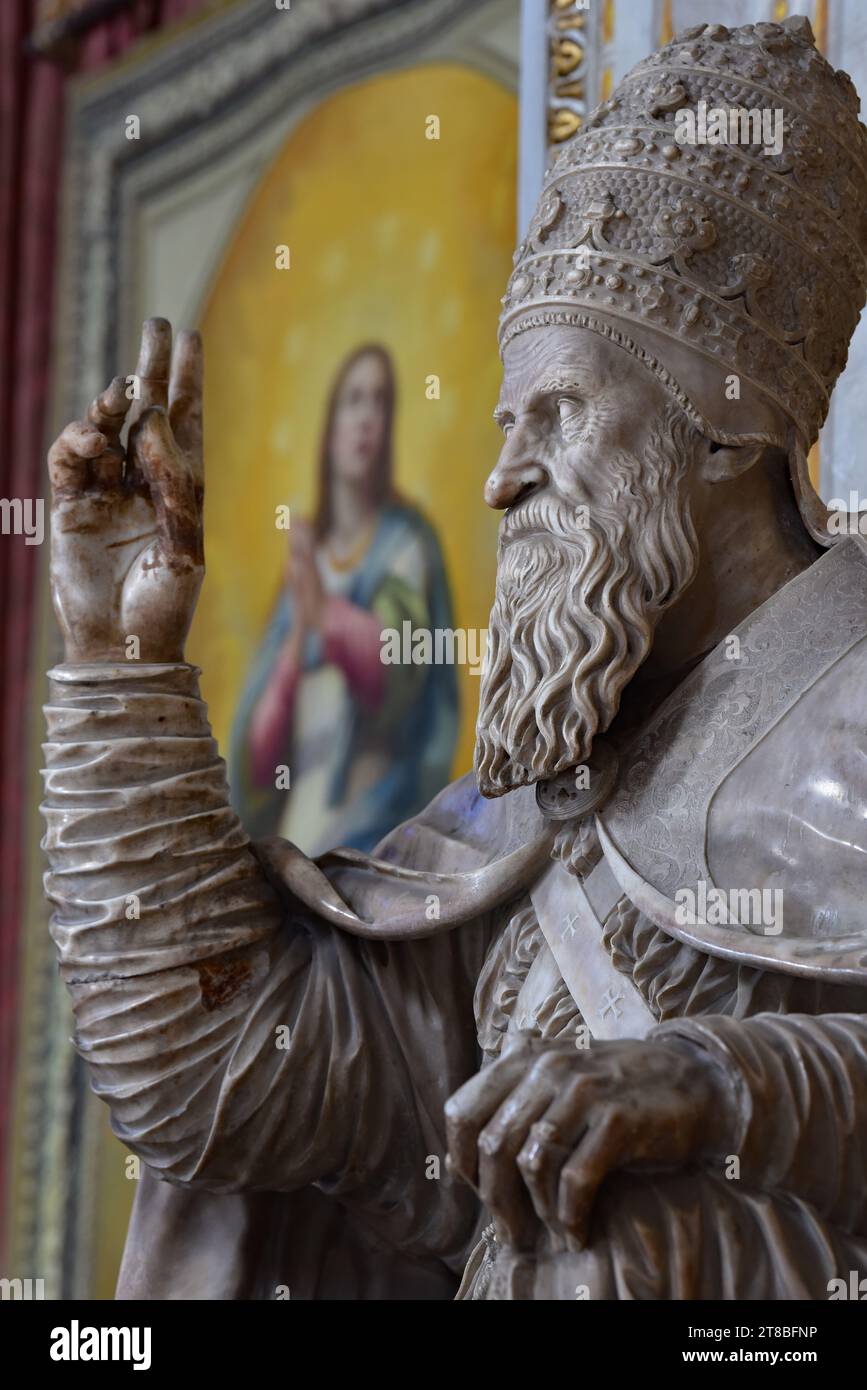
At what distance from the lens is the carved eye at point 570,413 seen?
2.51 metres

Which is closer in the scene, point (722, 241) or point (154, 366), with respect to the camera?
point (722, 241)

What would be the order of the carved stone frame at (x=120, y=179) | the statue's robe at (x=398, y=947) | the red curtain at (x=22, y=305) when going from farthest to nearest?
the red curtain at (x=22, y=305)
the carved stone frame at (x=120, y=179)
the statue's robe at (x=398, y=947)

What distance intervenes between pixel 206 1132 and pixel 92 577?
0.67m

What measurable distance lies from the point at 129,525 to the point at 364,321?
241 cm

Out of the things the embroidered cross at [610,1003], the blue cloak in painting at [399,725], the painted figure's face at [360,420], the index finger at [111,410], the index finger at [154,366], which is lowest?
the embroidered cross at [610,1003]

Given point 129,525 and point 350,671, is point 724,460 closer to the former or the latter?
point 129,525

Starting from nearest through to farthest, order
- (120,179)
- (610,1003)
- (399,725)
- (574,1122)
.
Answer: (574,1122) < (610,1003) < (399,725) < (120,179)

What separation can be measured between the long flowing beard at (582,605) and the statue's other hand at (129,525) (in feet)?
1.35

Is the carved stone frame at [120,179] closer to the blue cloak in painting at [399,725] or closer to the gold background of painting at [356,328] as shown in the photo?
the gold background of painting at [356,328]

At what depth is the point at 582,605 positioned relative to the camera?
246 centimetres

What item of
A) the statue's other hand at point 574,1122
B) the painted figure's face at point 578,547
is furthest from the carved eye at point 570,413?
the statue's other hand at point 574,1122

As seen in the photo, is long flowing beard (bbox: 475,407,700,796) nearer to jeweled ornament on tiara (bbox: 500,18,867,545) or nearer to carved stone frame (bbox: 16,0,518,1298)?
jeweled ornament on tiara (bbox: 500,18,867,545)

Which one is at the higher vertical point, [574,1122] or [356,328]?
[356,328]

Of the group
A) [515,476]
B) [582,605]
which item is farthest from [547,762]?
[515,476]
